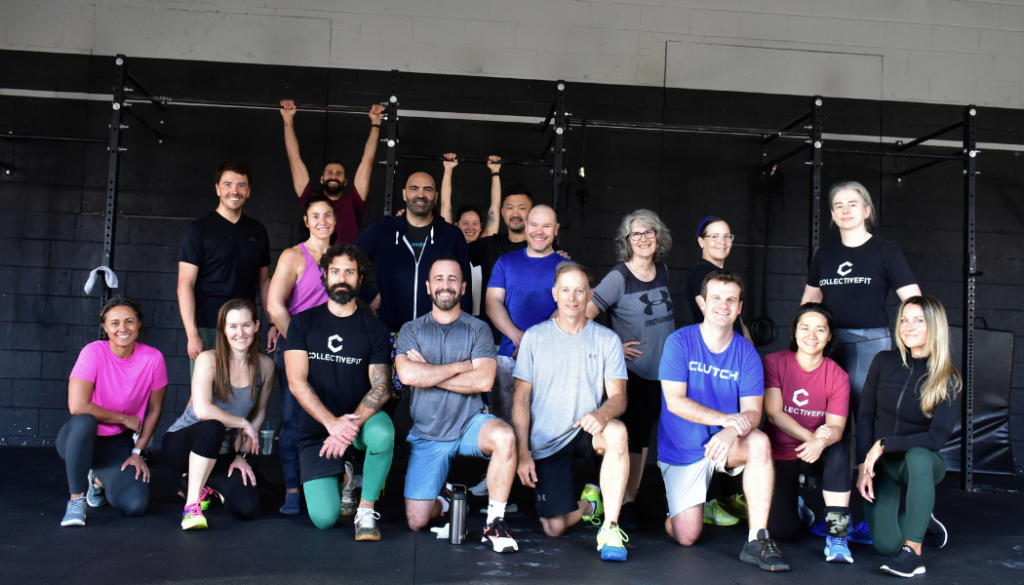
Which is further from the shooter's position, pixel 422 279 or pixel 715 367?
pixel 422 279

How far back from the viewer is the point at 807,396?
298 centimetres

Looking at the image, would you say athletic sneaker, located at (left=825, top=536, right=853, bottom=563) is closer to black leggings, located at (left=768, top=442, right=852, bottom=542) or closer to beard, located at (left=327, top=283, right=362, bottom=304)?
black leggings, located at (left=768, top=442, right=852, bottom=542)

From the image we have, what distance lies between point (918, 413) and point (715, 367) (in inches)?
32.9

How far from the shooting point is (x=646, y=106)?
518 cm

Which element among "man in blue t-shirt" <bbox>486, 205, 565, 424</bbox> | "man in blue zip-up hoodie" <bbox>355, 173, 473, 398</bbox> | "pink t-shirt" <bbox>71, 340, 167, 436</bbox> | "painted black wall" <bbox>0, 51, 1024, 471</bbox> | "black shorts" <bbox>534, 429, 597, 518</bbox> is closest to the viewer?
"black shorts" <bbox>534, 429, 597, 518</bbox>

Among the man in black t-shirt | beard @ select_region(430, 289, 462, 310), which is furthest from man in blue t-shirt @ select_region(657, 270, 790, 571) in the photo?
the man in black t-shirt

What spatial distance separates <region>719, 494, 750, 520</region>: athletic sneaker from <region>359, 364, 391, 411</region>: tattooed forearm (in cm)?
175

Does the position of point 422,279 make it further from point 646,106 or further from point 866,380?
point 646,106

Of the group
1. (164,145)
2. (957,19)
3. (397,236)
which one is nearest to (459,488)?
(397,236)

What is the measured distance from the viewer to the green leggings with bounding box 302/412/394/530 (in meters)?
2.88

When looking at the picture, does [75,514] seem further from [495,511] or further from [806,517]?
[806,517]

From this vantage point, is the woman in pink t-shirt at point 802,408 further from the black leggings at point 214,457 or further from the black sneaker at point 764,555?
the black leggings at point 214,457

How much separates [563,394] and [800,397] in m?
1.04

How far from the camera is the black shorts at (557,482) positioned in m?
2.87
